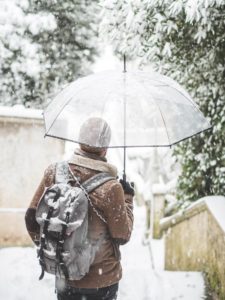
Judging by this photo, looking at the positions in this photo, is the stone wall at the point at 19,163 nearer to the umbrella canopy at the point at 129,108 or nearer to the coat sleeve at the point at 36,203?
the umbrella canopy at the point at 129,108

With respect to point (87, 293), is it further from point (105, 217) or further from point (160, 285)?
point (160, 285)

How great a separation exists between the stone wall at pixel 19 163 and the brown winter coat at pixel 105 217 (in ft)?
9.76

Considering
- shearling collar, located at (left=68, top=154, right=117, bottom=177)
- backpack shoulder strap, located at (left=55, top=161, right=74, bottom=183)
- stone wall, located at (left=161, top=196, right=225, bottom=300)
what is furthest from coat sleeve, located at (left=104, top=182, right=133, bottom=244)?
stone wall, located at (left=161, top=196, right=225, bottom=300)

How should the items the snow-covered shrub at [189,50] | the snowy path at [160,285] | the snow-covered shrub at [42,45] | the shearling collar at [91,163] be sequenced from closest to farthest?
the shearling collar at [91,163], the snowy path at [160,285], the snow-covered shrub at [189,50], the snow-covered shrub at [42,45]

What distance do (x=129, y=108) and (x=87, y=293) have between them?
1452mm

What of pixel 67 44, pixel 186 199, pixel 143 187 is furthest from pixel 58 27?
pixel 186 199

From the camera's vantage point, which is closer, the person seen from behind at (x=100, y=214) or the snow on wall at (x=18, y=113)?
the person seen from behind at (x=100, y=214)

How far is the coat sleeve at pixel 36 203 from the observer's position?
295 cm

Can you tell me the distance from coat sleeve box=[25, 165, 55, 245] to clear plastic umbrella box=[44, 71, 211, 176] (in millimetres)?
388

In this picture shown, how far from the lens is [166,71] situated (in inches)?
239

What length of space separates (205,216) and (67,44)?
6947 mm

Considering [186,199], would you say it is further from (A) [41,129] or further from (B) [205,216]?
(A) [41,129]

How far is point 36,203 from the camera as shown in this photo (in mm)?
3016

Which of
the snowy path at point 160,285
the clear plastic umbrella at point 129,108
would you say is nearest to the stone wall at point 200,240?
the snowy path at point 160,285
